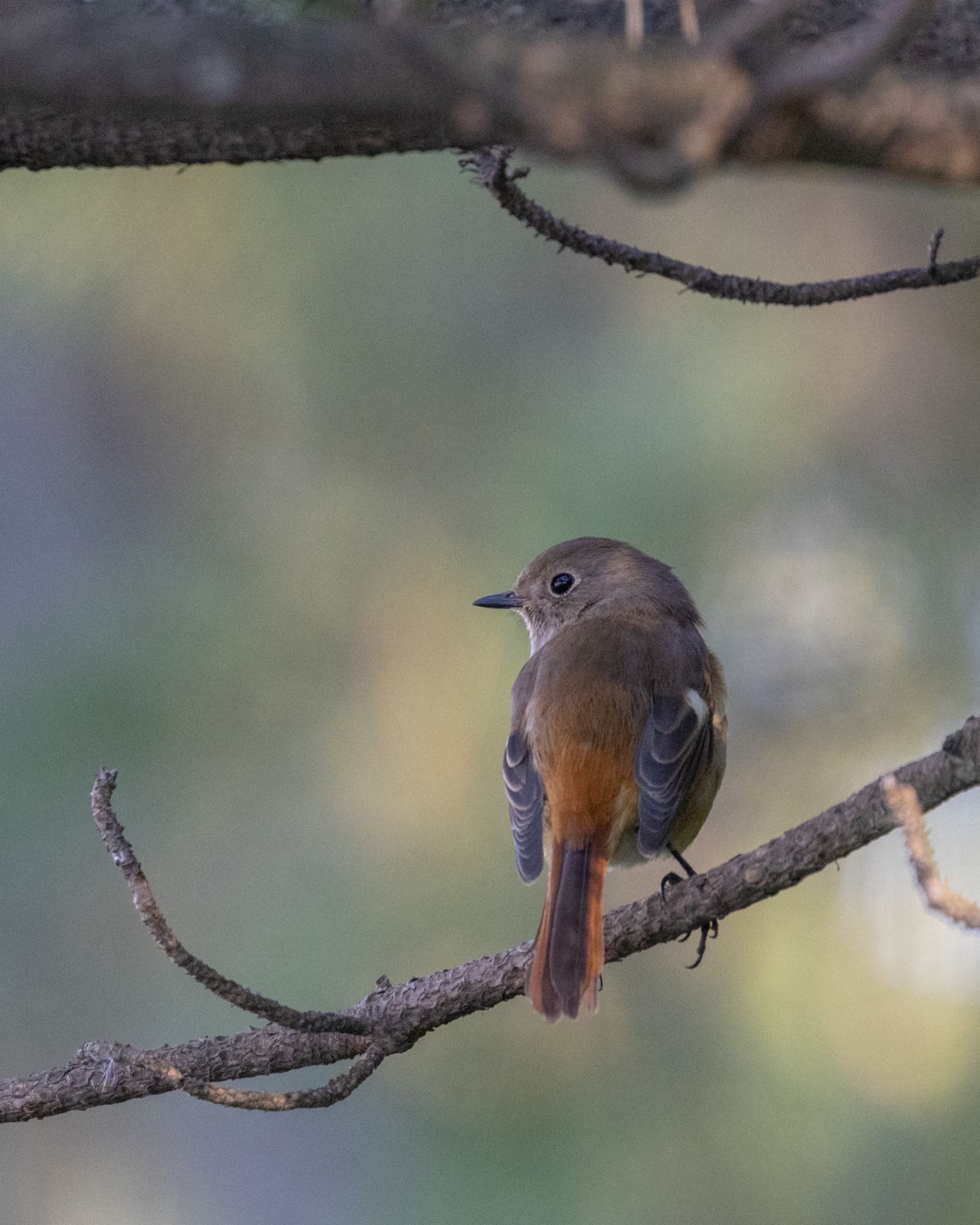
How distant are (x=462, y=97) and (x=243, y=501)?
18.1 feet

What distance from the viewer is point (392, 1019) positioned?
2.77 m

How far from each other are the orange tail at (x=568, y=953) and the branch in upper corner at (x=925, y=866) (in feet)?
3.11

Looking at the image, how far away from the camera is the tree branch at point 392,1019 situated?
2439 millimetres

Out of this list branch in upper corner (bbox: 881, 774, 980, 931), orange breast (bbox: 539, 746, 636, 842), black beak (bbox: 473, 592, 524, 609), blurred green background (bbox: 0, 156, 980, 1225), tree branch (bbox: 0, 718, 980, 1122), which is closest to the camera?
branch in upper corner (bbox: 881, 774, 980, 931)

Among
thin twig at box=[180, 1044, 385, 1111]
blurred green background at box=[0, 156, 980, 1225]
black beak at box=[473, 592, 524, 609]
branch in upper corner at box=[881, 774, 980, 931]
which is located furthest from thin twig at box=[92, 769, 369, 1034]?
blurred green background at box=[0, 156, 980, 1225]

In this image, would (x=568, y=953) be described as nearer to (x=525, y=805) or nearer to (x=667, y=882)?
(x=667, y=882)

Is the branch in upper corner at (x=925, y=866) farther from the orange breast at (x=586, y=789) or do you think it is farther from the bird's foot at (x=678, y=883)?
the orange breast at (x=586, y=789)

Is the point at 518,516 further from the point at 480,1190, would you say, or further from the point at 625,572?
the point at 480,1190

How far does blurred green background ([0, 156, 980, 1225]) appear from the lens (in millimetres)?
5598

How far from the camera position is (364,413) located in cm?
661

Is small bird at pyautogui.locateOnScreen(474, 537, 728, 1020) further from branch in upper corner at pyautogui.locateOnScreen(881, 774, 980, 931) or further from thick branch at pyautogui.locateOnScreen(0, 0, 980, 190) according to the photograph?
thick branch at pyautogui.locateOnScreen(0, 0, 980, 190)

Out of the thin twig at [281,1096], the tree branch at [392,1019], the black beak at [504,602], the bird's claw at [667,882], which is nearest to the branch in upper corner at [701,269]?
the tree branch at [392,1019]

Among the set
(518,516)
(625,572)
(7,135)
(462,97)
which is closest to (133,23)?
(462,97)

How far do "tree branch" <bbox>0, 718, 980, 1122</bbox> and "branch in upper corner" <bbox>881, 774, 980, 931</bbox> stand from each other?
0.79 ft
